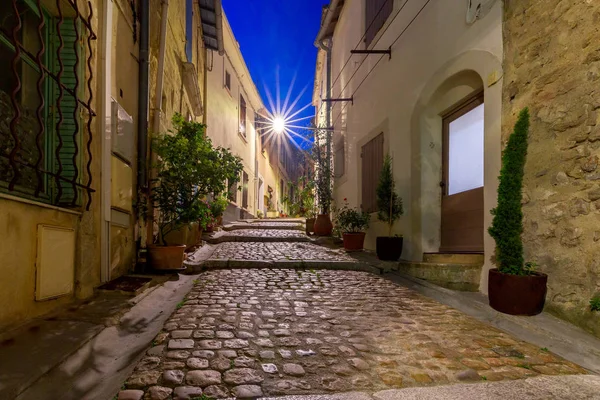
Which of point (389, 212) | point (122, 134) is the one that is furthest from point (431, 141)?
point (122, 134)

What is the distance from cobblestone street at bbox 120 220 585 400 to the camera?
203cm

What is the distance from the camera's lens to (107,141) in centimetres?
377

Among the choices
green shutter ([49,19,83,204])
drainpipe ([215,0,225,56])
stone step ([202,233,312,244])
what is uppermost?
drainpipe ([215,0,225,56])

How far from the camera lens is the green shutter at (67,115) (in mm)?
3232

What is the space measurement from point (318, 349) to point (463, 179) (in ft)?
12.5

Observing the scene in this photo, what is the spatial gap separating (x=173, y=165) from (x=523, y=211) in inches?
171

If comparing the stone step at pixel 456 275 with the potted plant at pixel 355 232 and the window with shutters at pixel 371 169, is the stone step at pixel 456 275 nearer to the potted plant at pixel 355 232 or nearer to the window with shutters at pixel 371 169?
the potted plant at pixel 355 232

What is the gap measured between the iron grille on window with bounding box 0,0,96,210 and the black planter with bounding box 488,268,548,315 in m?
4.12

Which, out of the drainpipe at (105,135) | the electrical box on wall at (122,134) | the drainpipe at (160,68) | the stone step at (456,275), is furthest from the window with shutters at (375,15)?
the electrical box on wall at (122,134)

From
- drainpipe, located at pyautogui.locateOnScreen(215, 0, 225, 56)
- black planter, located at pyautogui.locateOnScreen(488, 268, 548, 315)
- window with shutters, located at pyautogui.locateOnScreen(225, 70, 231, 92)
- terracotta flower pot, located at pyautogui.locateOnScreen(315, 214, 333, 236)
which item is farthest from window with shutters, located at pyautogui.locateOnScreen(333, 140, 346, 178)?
black planter, located at pyautogui.locateOnScreen(488, 268, 548, 315)

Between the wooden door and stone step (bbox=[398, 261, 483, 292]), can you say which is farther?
the wooden door

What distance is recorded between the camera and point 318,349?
2506mm

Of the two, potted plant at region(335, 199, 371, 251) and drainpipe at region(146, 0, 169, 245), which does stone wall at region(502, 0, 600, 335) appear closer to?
potted plant at region(335, 199, 371, 251)

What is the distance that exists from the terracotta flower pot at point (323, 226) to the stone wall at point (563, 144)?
604 centimetres
